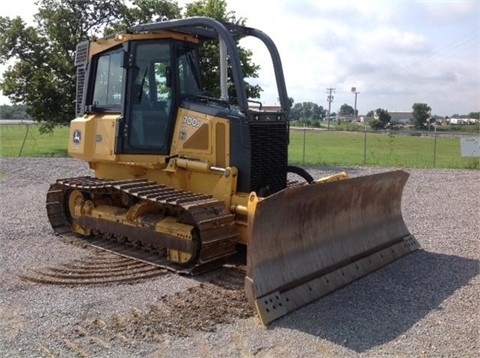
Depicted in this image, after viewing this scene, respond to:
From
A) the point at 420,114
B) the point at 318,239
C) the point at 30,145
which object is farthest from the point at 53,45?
the point at 420,114

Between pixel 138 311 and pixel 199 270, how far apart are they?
1230mm

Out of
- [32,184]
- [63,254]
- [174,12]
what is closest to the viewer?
[63,254]

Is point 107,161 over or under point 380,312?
over

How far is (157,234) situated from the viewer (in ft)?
21.2

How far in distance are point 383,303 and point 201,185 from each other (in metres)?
2.88

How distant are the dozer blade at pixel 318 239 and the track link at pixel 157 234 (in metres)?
0.83

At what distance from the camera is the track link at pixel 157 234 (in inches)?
233

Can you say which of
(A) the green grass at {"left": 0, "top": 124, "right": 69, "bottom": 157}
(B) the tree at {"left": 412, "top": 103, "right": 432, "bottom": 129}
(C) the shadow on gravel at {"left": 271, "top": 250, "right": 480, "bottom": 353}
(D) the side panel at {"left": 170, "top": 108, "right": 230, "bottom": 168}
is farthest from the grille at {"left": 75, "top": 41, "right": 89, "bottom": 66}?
(B) the tree at {"left": 412, "top": 103, "right": 432, "bottom": 129}

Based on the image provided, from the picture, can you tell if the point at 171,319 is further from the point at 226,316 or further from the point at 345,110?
the point at 345,110

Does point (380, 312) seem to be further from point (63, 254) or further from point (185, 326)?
point (63, 254)

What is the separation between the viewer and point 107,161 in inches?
306

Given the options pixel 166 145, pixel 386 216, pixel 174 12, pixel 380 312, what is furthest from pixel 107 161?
pixel 174 12

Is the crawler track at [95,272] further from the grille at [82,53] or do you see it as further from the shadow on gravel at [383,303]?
the grille at [82,53]

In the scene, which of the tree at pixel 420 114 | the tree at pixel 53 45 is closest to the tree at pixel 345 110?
the tree at pixel 420 114
